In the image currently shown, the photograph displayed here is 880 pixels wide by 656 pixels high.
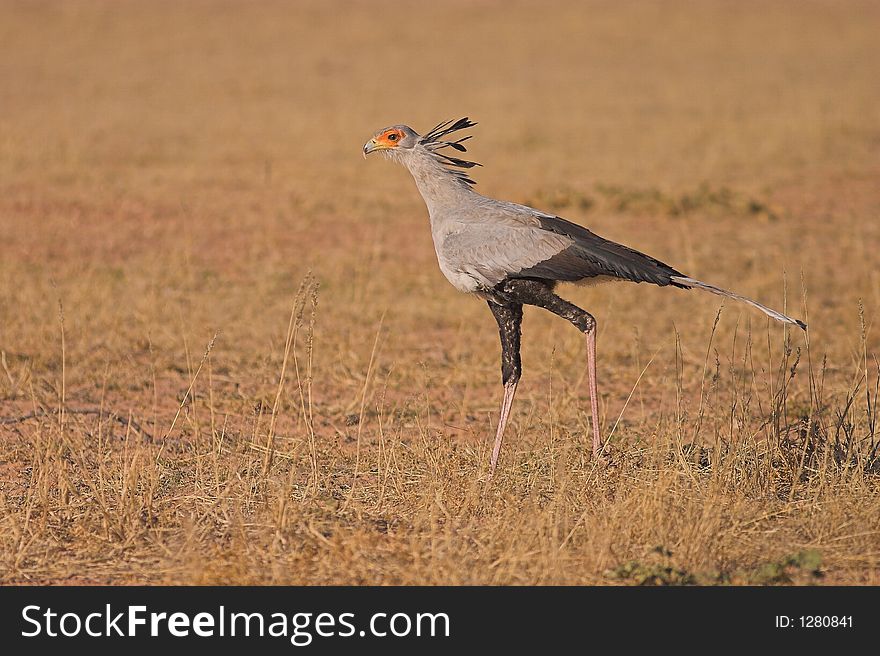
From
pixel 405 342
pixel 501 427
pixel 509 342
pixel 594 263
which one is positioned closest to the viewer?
pixel 594 263

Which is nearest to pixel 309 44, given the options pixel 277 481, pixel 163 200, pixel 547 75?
pixel 547 75

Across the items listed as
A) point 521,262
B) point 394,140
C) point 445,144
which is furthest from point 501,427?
point 394,140

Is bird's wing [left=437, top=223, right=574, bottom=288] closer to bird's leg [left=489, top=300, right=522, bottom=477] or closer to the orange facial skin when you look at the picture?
bird's leg [left=489, top=300, right=522, bottom=477]

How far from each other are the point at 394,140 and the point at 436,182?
0.34 metres

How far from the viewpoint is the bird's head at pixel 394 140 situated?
5.43 metres

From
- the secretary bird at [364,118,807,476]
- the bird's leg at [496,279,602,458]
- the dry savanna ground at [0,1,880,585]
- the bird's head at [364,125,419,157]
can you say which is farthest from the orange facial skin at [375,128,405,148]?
the bird's leg at [496,279,602,458]

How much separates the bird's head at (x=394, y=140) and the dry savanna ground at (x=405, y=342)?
2.66 ft

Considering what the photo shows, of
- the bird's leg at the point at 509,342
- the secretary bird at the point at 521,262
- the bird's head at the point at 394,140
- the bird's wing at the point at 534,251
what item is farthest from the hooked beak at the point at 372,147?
the bird's leg at the point at 509,342

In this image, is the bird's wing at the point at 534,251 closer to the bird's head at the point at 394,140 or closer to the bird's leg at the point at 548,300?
the bird's leg at the point at 548,300

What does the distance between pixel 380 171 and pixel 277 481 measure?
9.11 m

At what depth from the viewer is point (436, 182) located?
17.3 feet

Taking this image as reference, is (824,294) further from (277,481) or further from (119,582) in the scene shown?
(119,582)

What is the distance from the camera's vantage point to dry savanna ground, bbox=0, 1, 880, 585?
14.0 ft

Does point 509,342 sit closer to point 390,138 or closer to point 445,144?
point 445,144
